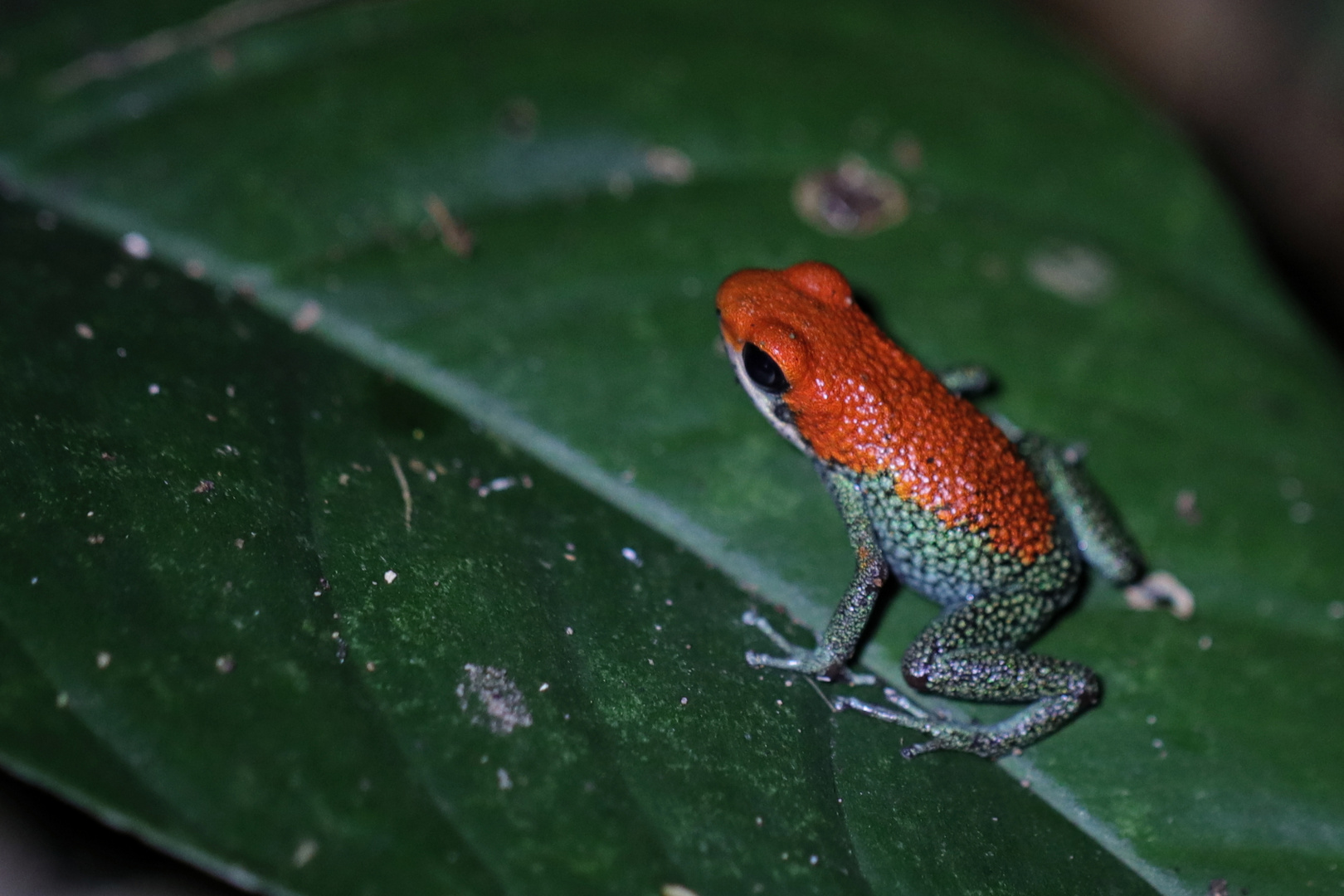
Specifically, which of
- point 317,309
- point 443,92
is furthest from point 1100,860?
point 443,92

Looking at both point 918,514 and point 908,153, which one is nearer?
point 918,514

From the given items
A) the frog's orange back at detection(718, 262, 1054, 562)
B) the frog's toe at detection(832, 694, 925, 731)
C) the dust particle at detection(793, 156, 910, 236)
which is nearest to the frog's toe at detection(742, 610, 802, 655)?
the frog's toe at detection(832, 694, 925, 731)

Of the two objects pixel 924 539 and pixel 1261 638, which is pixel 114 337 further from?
pixel 1261 638

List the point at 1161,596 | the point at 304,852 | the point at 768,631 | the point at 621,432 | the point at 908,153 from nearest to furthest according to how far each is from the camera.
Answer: the point at 304,852 < the point at 768,631 < the point at 621,432 < the point at 1161,596 < the point at 908,153

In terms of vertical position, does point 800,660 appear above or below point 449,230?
below

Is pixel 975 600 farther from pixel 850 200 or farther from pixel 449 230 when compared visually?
pixel 449 230

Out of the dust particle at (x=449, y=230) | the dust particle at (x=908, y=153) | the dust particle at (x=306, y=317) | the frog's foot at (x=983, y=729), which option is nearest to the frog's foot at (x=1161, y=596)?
the frog's foot at (x=983, y=729)

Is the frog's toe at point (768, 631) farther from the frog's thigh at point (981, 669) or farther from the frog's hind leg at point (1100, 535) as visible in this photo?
the frog's hind leg at point (1100, 535)

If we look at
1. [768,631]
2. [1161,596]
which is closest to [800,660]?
[768,631]
